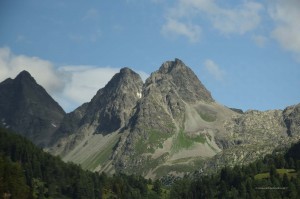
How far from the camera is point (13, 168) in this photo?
184 m

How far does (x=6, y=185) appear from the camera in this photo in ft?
561

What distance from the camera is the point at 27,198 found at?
178m

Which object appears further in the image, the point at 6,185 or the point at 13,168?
the point at 13,168

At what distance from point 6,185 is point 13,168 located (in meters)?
13.7

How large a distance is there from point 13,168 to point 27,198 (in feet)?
40.1

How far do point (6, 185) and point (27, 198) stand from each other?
9.58 m
